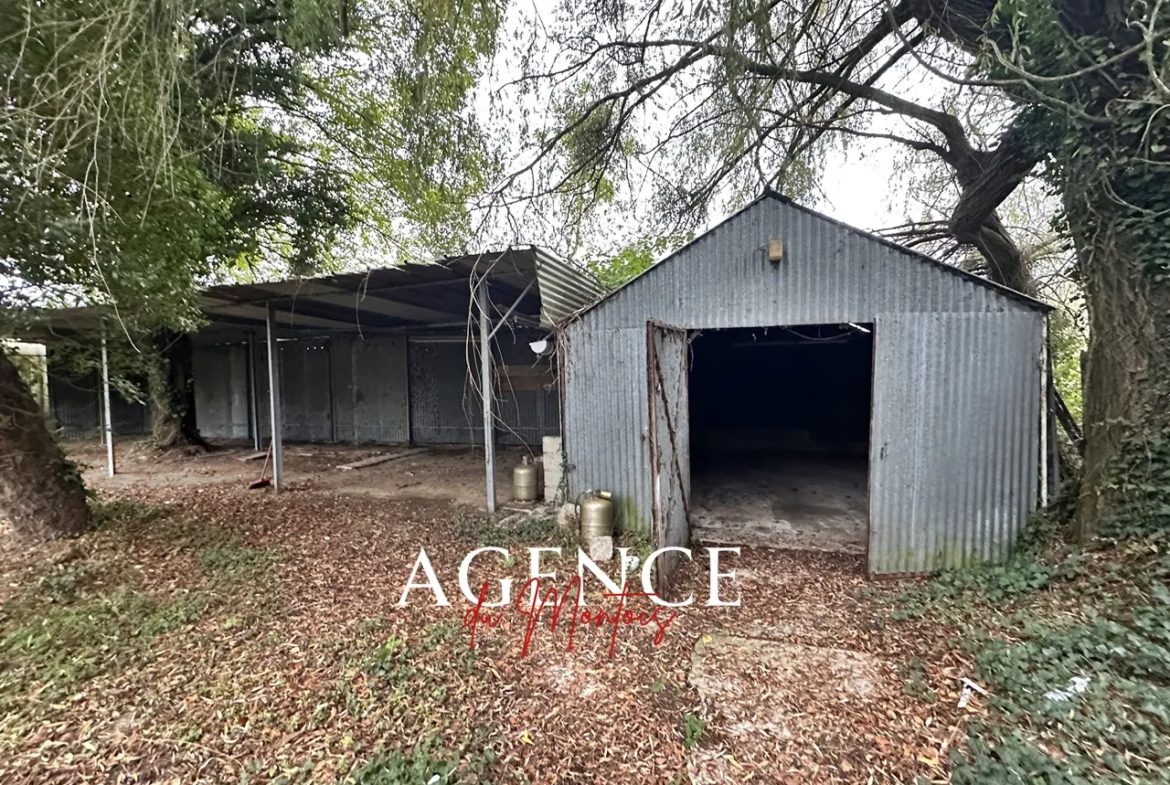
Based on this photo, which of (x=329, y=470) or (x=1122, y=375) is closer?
(x=1122, y=375)

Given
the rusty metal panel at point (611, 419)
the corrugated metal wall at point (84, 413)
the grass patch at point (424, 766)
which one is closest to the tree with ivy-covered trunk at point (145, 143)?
the rusty metal panel at point (611, 419)

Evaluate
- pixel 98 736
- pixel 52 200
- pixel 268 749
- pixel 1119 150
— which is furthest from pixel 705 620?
pixel 52 200

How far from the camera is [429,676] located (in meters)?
2.67

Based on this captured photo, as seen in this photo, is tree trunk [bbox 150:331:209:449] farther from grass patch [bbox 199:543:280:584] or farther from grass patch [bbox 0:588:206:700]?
grass patch [bbox 0:588:206:700]

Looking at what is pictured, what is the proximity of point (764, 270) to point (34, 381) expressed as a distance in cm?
662

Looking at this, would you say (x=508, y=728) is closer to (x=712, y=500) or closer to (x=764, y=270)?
(x=764, y=270)

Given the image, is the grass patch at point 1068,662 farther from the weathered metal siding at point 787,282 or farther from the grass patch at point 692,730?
the weathered metal siding at point 787,282

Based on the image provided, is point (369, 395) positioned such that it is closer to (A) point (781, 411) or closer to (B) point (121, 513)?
(B) point (121, 513)

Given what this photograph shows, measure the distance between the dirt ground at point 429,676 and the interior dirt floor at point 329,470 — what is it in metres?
2.41

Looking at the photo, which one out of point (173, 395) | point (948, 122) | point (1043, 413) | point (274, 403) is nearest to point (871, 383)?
point (1043, 413)

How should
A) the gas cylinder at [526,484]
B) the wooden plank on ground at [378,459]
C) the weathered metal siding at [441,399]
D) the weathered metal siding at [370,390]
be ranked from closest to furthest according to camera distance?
the gas cylinder at [526,484], the wooden plank on ground at [378,459], the weathered metal siding at [441,399], the weathered metal siding at [370,390]

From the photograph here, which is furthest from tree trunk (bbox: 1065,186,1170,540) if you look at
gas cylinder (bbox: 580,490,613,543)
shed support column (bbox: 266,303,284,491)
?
shed support column (bbox: 266,303,284,491)

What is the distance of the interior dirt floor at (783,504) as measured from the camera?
15.9ft

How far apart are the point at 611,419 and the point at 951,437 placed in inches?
106
